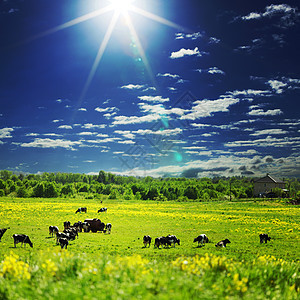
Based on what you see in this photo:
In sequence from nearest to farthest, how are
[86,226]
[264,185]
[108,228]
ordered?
1. [108,228]
2. [86,226]
3. [264,185]

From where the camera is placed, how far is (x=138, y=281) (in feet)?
26.3

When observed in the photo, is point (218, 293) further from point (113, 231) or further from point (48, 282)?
point (113, 231)

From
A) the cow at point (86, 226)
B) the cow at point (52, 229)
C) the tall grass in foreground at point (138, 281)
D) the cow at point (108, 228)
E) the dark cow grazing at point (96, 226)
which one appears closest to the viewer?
the tall grass in foreground at point (138, 281)

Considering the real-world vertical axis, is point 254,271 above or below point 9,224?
above

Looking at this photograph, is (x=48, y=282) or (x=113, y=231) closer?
(x=48, y=282)

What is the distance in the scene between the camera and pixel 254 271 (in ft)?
32.3

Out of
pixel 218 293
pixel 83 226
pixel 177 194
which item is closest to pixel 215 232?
pixel 83 226

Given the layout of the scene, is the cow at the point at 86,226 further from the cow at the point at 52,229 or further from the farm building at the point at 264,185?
the farm building at the point at 264,185

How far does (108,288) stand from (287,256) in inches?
729

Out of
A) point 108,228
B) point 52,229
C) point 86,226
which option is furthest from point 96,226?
point 52,229

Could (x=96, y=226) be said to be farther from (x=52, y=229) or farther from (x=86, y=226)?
(x=52, y=229)

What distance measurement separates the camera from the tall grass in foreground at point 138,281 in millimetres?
7531

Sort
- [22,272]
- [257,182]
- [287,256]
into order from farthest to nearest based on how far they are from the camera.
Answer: [257,182], [287,256], [22,272]

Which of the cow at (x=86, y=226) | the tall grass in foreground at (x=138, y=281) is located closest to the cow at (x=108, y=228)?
the cow at (x=86, y=226)
